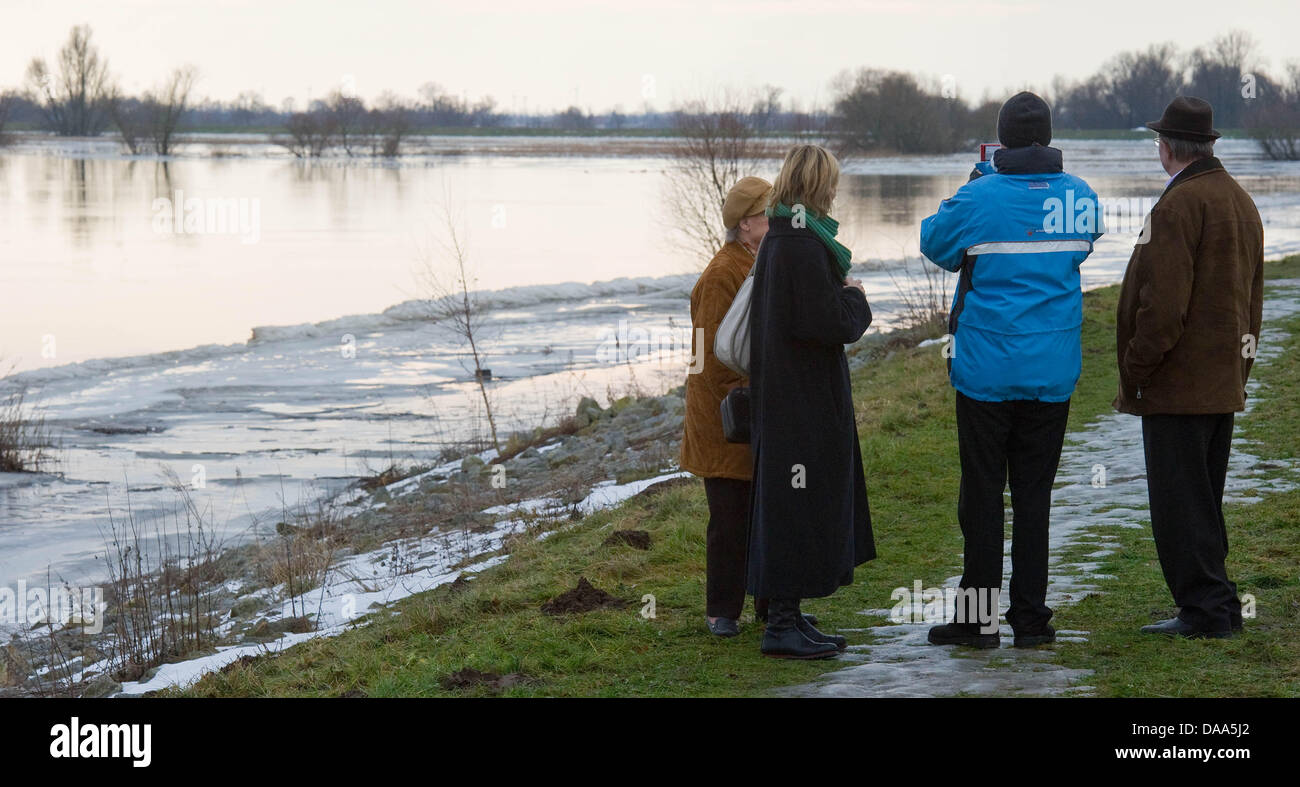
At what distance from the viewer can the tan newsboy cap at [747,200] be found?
5391mm

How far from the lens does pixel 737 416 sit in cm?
529

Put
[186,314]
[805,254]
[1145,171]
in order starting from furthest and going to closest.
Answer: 1. [1145,171]
2. [186,314]
3. [805,254]

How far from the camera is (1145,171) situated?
62094 mm

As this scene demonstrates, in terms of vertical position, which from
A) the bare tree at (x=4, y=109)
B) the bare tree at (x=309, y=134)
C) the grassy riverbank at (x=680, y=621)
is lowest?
the grassy riverbank at (x=680, y=621)

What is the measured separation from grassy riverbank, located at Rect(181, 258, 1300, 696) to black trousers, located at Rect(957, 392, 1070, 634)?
311mm

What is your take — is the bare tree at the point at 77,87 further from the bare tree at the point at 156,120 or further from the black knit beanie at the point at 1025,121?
the black knit beanie at the point at 1025,121

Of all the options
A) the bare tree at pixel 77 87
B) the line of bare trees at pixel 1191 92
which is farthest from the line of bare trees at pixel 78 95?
the line of bare trees at pixel 1191 92

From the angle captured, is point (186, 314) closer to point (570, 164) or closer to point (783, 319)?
point (783, 319)

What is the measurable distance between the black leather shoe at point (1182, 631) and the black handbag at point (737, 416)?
6.13ft

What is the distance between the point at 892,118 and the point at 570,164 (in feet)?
67.4

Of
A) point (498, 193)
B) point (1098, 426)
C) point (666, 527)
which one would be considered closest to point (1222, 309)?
point (666, 527)

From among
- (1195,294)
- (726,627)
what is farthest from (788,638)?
(1195,294)

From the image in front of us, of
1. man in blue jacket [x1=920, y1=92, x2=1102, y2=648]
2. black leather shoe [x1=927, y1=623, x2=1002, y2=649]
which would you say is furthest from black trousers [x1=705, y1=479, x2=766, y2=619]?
man in blue jacket [x1=920, y1=92, x2=1102, y2=648]

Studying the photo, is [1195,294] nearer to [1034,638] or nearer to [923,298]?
[1034,638]
